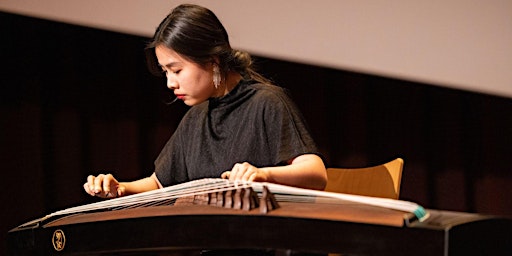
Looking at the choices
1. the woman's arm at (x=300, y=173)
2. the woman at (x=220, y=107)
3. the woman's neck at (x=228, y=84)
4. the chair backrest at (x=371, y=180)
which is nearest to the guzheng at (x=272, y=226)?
the woman's arm at (x=300, y=173)

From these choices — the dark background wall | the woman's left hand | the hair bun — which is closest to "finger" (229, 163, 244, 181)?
the woman's left hand

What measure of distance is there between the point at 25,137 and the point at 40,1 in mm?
451

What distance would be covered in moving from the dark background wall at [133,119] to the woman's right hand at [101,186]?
1.00 metres

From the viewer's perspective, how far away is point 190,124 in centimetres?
182

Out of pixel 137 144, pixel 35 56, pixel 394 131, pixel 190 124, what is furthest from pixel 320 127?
pixel 190 124

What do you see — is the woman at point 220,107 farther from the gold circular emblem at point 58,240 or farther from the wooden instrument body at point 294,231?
the wooden instrument body at point 294,231

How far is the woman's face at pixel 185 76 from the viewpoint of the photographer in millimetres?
1625

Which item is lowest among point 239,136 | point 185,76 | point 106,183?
point 106,183

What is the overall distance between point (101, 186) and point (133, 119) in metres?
1.23

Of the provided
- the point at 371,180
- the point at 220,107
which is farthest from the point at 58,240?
the point at 371,180

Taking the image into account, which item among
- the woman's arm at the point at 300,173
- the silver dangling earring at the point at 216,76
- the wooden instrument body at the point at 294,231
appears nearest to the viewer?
the wooden instrument body at the point at 294,231

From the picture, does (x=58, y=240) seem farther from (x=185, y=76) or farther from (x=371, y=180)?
(x=371, y=180)

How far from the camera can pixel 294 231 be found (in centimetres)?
101

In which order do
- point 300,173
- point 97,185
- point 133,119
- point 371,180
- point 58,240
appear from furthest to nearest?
point 133,119 < point 371,180 < point 97,185 < point 300,173 < point 58,240
